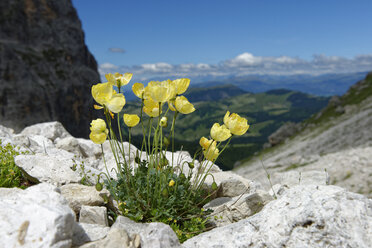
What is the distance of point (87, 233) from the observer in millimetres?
4531

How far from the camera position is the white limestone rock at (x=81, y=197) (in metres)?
5.50

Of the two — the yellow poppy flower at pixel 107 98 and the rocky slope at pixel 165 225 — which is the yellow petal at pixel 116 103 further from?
the rocky slope at pixel 165 225

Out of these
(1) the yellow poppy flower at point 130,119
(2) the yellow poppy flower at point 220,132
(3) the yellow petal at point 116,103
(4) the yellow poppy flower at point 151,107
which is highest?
(3) the yellow petal at point 116,103

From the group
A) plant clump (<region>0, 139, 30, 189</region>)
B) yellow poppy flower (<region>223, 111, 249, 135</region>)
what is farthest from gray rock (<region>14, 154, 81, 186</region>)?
yellow poppy flower (<region>223, 111, 249, 135</region>)

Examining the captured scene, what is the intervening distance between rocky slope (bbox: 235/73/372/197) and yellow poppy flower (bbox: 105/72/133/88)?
14.7 ft

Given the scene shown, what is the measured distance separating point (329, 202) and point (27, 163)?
6.63 metres

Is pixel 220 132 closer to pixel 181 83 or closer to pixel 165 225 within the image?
pixel 181 83

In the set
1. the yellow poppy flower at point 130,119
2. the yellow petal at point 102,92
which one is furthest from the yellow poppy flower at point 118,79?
the yellow poppy flower at point 130,119

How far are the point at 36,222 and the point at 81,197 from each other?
5.84 feet

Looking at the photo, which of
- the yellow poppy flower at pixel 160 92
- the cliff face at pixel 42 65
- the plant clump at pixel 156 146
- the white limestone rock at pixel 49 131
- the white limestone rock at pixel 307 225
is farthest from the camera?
the cliff face at pixel 42 65

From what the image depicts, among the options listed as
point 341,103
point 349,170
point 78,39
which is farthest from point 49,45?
point 349,170

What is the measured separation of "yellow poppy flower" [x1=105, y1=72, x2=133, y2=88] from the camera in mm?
5254

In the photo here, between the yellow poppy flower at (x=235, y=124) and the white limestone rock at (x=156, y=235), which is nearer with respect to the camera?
the white limestone rock at (x=156, y=235)

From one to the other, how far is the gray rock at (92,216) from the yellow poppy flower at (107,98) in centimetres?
204
